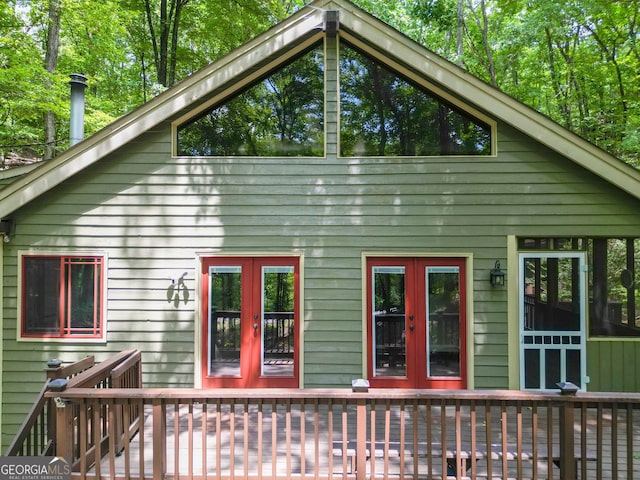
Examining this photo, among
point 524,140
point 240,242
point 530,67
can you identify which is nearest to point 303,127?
point 240,242

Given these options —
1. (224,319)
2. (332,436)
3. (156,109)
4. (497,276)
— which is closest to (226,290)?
(224,319)

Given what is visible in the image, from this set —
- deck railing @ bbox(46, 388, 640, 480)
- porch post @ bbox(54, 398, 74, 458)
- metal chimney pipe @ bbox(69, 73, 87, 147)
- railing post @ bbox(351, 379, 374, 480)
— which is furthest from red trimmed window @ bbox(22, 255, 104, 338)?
railing post @ bbox(351, 379, 374, 480)

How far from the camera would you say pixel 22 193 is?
5086 mm

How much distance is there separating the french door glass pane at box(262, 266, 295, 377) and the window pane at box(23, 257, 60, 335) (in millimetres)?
2653

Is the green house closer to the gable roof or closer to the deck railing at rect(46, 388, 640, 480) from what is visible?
the gable roof

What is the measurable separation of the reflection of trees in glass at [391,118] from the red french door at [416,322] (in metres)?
1.47

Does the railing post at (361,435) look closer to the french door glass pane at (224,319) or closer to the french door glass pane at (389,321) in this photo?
the french door glass pane at (389,321)

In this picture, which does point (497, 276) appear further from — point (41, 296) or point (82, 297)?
point (41, 296)

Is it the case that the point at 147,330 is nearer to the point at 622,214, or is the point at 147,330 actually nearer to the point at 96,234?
the point at 96,234

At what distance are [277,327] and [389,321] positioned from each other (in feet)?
4.73

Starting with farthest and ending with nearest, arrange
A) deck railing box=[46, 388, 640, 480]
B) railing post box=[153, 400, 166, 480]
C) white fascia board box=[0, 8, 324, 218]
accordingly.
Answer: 1. white fascia board box=[0, 8, 324, 218]
2. railing post box=[153, 400, 166, 480]
3. deck railing box=[46, 388, 640, 480]

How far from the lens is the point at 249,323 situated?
17.8 ft

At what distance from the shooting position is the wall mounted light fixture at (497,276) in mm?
5246

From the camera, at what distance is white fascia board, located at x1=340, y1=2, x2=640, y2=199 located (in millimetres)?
4844
